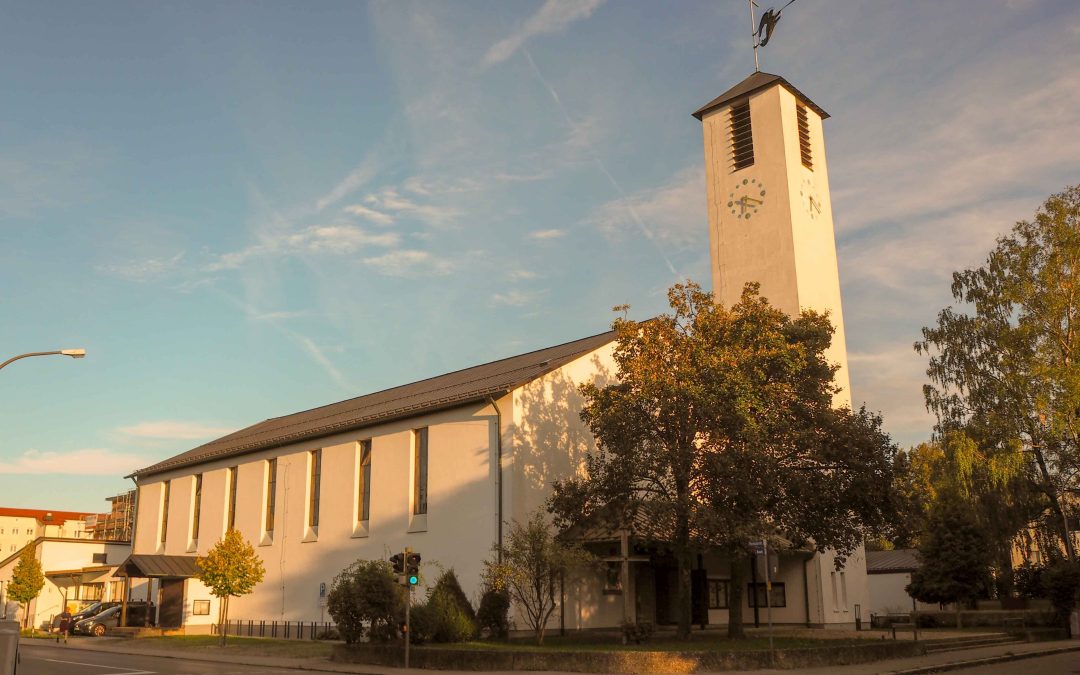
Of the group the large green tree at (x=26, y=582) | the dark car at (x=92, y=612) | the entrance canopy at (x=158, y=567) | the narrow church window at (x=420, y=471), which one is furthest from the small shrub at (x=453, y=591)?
the large green tree at (x=26, y=582)

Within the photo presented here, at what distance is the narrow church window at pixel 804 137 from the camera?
133 ft

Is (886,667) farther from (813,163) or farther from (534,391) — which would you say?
(813,163)

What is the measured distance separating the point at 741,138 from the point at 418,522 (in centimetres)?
2322

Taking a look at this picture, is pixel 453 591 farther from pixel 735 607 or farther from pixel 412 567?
pixel 735 607

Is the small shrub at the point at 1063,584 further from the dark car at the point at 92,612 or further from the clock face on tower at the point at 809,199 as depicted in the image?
the dark car at the point at 92,612

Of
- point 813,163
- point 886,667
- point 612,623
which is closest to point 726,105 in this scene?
point 813,163

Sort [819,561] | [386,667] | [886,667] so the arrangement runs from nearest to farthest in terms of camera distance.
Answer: [886,667] < [386,667] < [819,561]

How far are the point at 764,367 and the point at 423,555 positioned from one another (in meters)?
14.7

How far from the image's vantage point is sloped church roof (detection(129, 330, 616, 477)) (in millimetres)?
32875

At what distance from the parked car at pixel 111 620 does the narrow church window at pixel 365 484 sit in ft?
52.7

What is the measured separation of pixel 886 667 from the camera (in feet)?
71.1

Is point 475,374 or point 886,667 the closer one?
point 886,667

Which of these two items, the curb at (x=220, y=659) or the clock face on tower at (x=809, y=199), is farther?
the clock face on tower at (x=809, y=199)

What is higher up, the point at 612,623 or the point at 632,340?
the point at 632,340
